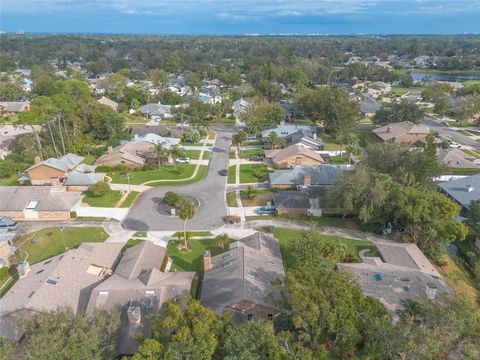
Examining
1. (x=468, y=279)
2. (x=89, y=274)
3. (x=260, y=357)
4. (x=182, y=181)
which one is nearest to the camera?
(x=260, y=357)

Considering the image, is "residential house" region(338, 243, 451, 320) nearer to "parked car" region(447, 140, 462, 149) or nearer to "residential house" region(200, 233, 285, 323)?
"residential house" region(200, 233, 285, 323)

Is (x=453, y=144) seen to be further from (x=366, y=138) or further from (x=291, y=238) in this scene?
(x=291, y=238)

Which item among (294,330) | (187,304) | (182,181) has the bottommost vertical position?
(182,181)

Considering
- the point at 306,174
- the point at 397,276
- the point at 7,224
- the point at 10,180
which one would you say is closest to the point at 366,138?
the point at 306,174

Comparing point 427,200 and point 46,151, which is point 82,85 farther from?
point 427,200

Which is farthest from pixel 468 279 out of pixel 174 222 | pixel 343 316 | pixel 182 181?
pixel 182 181

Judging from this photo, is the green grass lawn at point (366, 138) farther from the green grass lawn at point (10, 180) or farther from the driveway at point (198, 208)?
the green grass lawn at point (10, 180)
